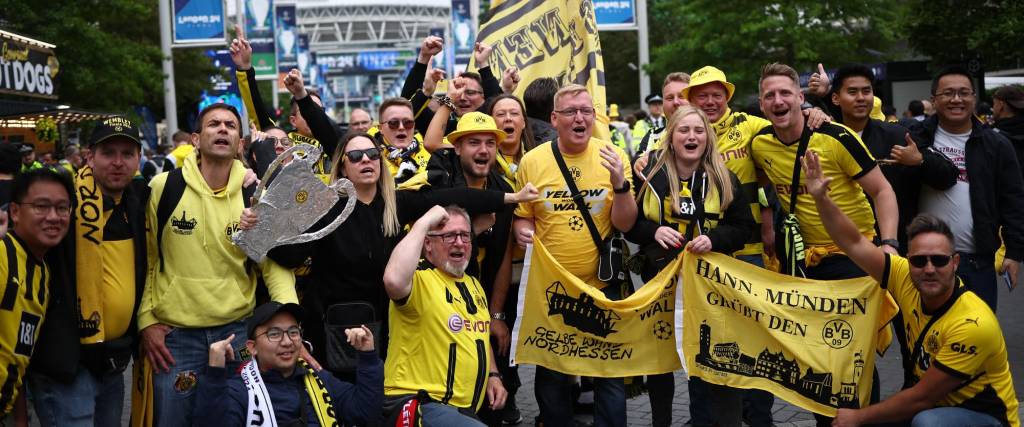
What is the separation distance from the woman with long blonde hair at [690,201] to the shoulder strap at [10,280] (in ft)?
10.2

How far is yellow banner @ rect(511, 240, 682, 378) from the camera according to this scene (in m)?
6.15

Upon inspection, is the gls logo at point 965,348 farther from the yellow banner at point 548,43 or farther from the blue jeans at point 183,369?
the yellow banner at point 548,43

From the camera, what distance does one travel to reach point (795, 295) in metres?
5.95

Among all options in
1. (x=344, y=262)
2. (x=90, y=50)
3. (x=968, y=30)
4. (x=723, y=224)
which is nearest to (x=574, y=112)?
(x=723, y=224)

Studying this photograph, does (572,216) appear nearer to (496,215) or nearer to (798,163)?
(496,215)

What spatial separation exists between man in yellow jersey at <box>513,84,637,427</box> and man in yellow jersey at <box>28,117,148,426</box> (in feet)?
6.90

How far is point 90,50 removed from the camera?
998 inches

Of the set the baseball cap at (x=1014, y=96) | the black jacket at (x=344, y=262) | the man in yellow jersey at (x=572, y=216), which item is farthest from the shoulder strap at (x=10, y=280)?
the baseball cap at (x=1014, y=96)

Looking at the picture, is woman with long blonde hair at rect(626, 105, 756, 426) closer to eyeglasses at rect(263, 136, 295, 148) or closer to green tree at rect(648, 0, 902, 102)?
eyeglasses at rect(263, 136, 295, 148)

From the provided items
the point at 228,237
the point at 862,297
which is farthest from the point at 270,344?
the point at 862,297

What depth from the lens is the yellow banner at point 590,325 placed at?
6.15 meters

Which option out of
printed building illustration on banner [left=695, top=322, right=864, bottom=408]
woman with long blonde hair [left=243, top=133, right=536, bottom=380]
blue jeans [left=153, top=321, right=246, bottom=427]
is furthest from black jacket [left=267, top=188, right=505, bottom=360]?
printed building illustration on banner [left=695, top=322, right=864, bottom=408]

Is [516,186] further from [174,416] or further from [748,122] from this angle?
[174,416]

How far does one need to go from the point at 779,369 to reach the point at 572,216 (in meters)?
1.40
